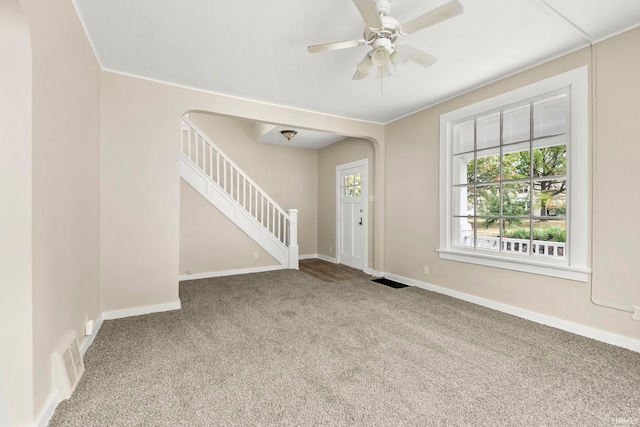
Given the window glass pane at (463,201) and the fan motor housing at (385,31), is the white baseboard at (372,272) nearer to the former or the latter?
the window glass pane at (463,201)

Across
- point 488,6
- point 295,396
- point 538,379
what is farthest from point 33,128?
point 538,379

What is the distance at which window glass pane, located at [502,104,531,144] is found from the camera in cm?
314

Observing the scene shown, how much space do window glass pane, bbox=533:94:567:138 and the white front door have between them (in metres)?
2.74

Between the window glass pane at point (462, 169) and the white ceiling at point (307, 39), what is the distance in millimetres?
837

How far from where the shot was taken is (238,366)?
6.86ft

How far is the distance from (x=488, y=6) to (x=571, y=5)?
60 cm

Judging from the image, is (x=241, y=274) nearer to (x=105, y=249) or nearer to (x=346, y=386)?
(x=105, y=249)

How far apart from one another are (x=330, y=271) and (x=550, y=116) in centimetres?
383

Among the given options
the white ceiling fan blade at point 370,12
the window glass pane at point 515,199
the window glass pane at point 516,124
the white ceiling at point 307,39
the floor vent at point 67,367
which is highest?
the white ceiling at point 307,39

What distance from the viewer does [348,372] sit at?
6.61 feet

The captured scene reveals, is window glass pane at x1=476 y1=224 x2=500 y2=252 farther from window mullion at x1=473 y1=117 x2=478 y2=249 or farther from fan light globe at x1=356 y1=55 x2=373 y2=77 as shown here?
fan light globe at x1=356 y1=55 x2=373 y2=77

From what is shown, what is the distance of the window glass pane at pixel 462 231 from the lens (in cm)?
382

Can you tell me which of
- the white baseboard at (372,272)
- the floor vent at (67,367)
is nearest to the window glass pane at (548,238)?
the white baseboard at (372,272)

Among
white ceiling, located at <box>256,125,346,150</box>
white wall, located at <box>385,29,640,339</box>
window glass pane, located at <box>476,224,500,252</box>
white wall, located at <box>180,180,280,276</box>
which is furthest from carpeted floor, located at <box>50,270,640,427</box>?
white ceiling, located at <box>256,125,346,150</box>
